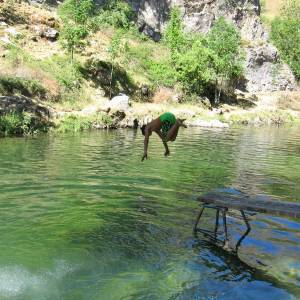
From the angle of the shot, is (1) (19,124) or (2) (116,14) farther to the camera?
(2) (116,14)

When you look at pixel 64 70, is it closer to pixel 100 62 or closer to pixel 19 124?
pixel 100 62

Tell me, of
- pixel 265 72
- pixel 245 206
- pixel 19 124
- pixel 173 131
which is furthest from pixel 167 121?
pixel 265 72

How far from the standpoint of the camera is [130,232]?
1212 cm

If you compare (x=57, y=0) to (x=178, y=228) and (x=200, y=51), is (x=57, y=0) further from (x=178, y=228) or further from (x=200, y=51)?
(x=178, y=228)

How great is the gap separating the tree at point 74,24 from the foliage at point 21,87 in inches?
400

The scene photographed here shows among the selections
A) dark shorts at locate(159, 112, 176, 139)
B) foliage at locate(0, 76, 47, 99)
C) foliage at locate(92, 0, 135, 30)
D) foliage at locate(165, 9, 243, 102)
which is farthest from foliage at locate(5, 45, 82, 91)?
dark shorts at locate(159, 112, 176, 139)

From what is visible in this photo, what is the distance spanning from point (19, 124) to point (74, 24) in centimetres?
2379

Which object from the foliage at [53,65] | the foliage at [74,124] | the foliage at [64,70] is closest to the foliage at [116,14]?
the foliage at [64,70]

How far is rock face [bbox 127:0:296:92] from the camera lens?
263 ft

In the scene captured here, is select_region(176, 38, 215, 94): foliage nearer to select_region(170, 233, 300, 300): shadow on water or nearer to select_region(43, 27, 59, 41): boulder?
select_region(43, 27, 59, 41): boulder

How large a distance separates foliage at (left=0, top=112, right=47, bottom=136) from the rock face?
49.5m

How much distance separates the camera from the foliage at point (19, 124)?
3106 cm

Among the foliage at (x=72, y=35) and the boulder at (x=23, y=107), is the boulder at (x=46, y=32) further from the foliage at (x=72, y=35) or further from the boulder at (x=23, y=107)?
the boulder at (x=23, y=107)

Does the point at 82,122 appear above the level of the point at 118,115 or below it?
Answer: below
